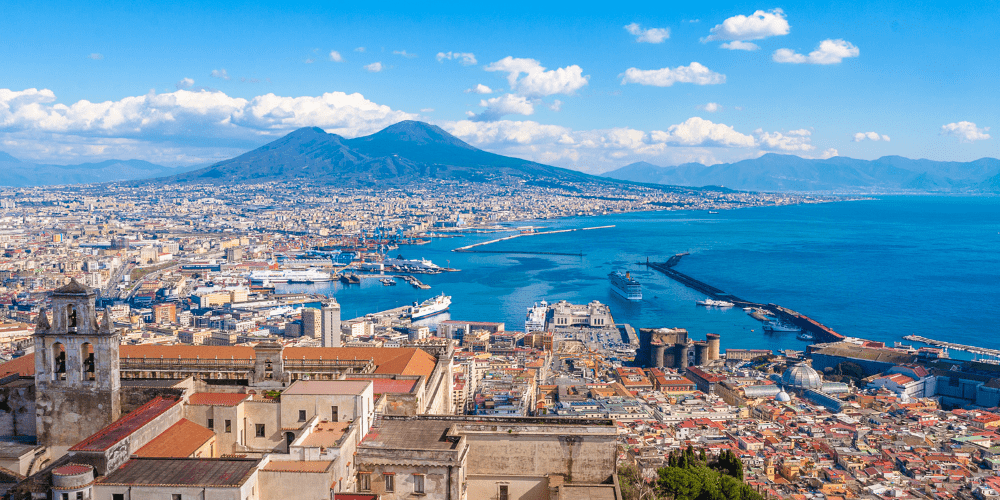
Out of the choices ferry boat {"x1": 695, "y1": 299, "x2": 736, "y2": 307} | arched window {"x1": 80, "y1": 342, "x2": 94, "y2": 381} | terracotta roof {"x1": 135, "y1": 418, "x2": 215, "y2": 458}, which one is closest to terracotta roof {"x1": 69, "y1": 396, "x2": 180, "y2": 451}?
terracotta roof {"x1": 135, "y1": 418, "x2": 215, "y2": 458}

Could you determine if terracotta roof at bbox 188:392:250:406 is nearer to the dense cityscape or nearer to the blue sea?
the dense cityscape

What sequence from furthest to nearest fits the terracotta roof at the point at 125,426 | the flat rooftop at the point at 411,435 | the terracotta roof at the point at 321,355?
1. the terracotta roof at the point at 321,355
2. the flat rooftop at the point at 411,435
3. the terracotta roof at the point at 125,426

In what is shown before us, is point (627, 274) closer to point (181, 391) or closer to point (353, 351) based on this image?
point (353, 351)

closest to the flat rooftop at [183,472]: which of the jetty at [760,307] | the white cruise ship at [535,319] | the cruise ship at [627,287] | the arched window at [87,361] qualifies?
the arched window at [87,361]

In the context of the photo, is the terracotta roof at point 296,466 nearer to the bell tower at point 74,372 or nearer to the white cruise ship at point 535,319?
the bell tower at point 74,372

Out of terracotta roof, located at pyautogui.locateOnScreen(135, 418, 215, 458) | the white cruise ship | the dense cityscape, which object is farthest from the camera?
the white cruise ship

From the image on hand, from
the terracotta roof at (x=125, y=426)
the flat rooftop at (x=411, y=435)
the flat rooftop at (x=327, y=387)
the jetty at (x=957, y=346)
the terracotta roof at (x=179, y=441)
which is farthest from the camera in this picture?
the jetty at (x=957, y=346)
